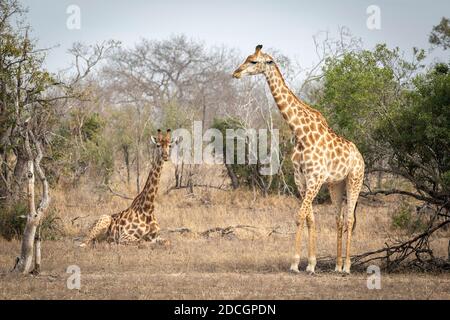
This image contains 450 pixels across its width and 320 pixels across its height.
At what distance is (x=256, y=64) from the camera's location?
991 centimetres

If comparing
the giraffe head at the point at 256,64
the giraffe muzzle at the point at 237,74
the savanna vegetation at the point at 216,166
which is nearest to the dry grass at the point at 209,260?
the savanna vegetation at the point at 216,166

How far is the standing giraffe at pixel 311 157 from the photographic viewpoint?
9750 millimetres

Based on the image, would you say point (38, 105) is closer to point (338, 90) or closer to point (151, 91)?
point (338, 90)

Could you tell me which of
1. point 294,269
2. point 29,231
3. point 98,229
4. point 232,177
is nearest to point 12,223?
point 98,229

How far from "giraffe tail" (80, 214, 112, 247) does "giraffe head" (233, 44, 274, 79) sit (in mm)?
3859

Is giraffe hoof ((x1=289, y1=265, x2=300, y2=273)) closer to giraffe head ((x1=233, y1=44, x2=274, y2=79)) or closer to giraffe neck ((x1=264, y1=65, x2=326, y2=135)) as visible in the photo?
giraffe neck ((x1=264, y1=65, x2=326, y2=135))

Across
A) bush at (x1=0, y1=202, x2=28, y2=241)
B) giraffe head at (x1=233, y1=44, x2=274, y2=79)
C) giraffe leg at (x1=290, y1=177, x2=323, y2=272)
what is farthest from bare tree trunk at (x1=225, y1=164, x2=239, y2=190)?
giraffe leg at (x1=290, y1=177, x2=323, y2=272)

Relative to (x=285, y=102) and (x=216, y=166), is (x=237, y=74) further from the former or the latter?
(x=216, y=166)

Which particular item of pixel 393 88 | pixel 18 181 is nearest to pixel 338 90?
pixel 393 88

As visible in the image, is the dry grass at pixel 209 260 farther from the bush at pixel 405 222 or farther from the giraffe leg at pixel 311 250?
the bush at pixel 405 222

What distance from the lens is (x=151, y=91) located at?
38.9 meters

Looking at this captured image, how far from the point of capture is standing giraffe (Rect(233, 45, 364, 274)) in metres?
9.75

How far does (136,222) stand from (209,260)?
2.03 metres

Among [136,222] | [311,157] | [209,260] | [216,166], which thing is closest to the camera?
[311,157]
